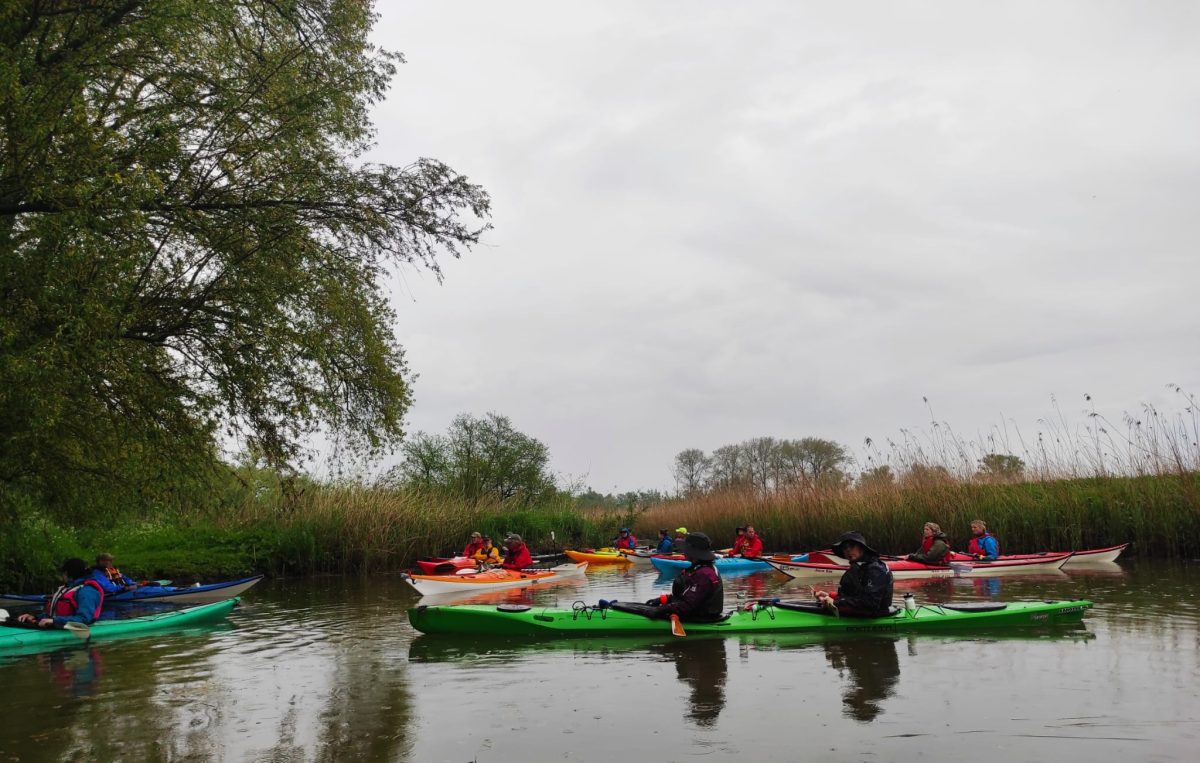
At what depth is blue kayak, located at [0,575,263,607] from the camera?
1235 centimetres

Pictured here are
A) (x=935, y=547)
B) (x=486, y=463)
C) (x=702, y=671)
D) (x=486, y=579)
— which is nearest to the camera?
(x=702, y=671)

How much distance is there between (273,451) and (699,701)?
782cm

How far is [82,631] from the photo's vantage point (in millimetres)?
10414

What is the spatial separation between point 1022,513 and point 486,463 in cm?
2080

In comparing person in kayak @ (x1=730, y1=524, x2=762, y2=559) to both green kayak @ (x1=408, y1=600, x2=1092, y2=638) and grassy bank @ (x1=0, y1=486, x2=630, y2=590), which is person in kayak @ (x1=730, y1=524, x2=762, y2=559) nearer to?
grassy bank @ (x1=0, y1=486, x2=630, y2=590)

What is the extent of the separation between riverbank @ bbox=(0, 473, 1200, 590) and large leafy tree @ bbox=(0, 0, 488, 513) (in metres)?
3.17

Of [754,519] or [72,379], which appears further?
[754,519]

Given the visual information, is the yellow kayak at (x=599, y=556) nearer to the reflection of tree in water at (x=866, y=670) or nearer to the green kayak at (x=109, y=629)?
the green kayak at (x=109, y=629)

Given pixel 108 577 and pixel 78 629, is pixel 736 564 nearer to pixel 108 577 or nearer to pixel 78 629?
pixel 108 577

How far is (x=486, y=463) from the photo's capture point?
1326 inches

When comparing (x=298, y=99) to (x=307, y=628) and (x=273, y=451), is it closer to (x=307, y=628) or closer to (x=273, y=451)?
(x=273, y=451)

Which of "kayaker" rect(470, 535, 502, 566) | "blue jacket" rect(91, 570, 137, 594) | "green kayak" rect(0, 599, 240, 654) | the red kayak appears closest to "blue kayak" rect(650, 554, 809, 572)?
the red kayak

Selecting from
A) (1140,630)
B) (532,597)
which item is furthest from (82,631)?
(1140,630)

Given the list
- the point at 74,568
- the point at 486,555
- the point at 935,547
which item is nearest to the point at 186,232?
the point at 74,568
